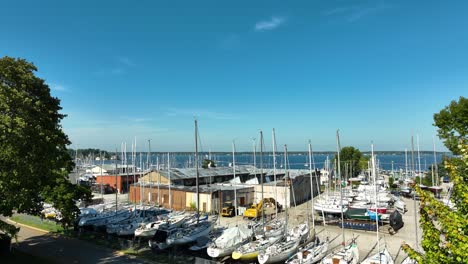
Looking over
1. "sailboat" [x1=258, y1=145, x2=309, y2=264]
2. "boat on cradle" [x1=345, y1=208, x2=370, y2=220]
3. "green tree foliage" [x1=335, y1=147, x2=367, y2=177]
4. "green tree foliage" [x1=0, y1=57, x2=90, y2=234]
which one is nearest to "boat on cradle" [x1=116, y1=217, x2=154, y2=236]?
"green tree foliage" [x1=0, y1=57, x2=90, y2=234]

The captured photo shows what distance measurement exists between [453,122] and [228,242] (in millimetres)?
26019

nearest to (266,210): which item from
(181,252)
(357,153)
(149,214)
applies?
(149,214)

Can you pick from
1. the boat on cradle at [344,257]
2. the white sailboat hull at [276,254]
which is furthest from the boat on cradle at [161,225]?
the boat on cradle at [344,257]

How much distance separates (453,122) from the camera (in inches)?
1310

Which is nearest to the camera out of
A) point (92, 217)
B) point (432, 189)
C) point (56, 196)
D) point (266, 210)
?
point (56, 196)

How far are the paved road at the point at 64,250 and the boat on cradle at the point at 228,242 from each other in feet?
18.5

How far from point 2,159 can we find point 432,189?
198ft

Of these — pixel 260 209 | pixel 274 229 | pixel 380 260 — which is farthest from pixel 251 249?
pixel 260 209

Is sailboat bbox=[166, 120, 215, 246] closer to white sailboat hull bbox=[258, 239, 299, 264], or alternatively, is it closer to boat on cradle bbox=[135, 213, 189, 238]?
boat on cradle bbox=[135, 213, 189, 238]

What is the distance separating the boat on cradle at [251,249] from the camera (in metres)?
23.4

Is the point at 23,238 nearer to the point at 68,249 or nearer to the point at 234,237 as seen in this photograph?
the point at 68,249

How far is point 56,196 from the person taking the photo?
24.3 m

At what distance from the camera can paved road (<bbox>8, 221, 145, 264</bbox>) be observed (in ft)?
80.2

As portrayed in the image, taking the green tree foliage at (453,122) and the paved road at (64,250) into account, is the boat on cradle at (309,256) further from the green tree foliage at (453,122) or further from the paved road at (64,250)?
the green tree foliage at (453,122)
